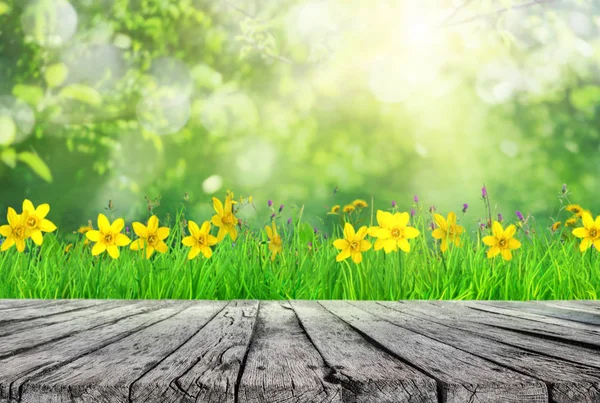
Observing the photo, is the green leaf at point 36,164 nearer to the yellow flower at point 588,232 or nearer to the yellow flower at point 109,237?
the yellow flower at point 109,237

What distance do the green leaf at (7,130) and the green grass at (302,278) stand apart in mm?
1780

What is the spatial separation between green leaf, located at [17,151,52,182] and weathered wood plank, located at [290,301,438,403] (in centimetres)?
325

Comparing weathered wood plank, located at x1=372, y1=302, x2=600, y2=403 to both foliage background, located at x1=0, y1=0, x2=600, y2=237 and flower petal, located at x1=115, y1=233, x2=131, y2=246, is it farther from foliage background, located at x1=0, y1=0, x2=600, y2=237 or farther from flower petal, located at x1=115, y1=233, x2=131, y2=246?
foliage background, located at x1=0, y1=0, x2=600, y2=237

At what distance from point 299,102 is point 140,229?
2147mm

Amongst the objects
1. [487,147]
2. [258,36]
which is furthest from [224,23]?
[487,147]

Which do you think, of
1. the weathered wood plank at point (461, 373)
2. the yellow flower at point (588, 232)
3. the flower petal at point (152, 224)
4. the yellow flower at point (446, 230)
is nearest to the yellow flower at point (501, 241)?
the yellow flower at point (446, 230)

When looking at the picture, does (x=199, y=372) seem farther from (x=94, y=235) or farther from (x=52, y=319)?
(x=94, y=235)

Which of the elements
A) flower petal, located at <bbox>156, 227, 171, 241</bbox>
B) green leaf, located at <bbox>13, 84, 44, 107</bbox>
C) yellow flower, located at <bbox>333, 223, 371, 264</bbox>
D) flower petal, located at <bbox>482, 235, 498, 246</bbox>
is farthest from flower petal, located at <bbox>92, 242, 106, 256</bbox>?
green leaf, located at <bbox>13, 84, 44, 107</bbox>

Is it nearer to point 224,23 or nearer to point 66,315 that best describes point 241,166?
point 224,23

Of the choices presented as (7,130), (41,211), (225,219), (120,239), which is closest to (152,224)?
(120,239)

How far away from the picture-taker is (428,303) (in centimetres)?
180

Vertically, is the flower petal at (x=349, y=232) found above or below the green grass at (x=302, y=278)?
above

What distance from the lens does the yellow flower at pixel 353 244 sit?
2145 mm

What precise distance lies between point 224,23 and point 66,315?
3192mm
